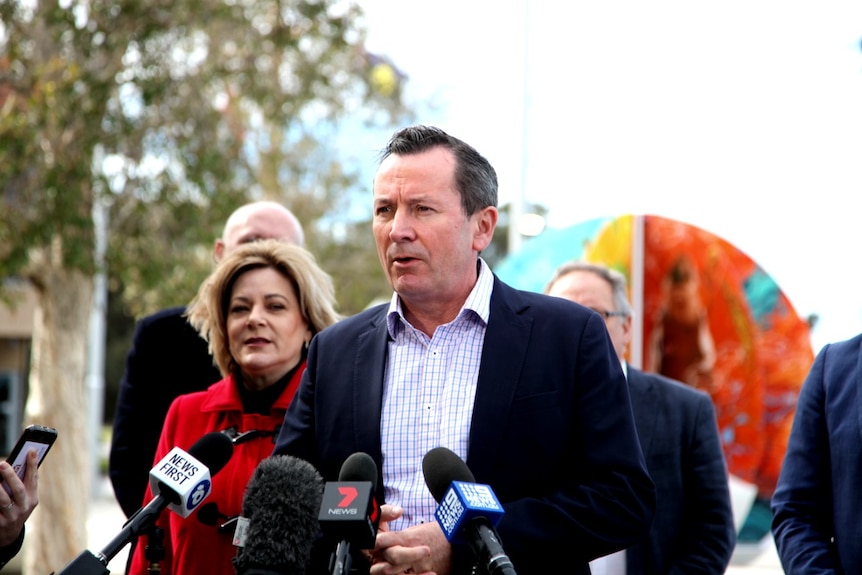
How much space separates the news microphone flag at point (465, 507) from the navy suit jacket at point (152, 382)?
3.07 m

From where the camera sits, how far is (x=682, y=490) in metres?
4.79

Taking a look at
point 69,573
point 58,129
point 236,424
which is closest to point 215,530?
point 236,424

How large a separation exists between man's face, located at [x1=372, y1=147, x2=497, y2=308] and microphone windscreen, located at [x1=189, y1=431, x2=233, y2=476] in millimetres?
713

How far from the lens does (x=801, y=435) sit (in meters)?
3.76

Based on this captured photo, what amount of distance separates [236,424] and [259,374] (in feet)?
0.71

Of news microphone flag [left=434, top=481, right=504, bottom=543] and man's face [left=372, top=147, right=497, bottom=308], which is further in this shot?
man's face [left=372, top=147, right=497, bottom=308]

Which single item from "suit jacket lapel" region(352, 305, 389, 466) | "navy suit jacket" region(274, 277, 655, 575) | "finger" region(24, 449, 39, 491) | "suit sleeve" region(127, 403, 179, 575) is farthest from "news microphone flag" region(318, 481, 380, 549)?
"suit sleeve" region(127, 403, 179, 575)

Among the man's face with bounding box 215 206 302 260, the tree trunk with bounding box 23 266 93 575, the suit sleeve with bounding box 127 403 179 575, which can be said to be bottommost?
the tree trunk with bounding box 23 266 93 575

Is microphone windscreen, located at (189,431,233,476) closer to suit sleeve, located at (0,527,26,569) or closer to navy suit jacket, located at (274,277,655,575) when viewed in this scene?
navy suit jacket, located at (274,277,655,575)

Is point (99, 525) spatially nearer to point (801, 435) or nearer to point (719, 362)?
point (719, 362)

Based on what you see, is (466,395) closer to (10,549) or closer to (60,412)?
(10,549)

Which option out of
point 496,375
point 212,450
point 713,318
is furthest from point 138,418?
point 713,318

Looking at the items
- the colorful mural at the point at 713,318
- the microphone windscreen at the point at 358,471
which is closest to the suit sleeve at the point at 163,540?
the microphone windscreen at the point at 358,471

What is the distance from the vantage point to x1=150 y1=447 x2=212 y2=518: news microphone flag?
3.02m
